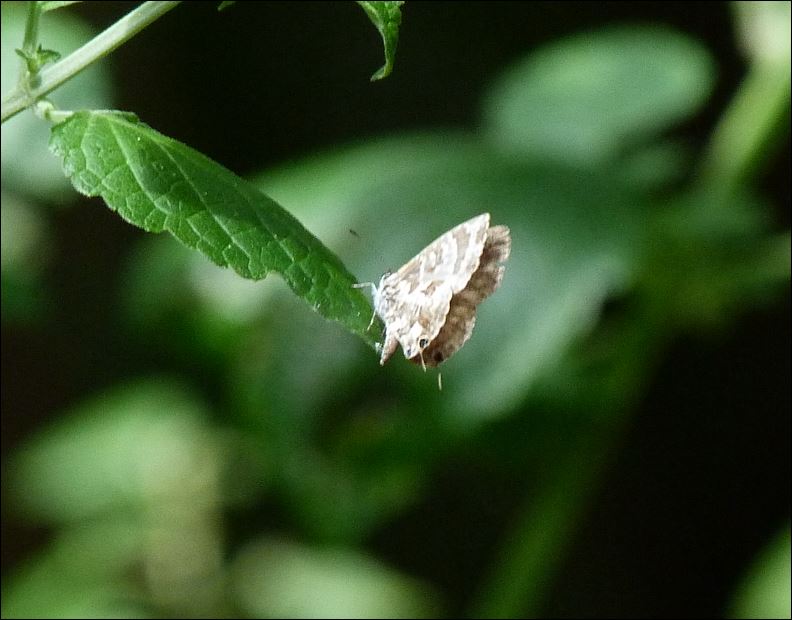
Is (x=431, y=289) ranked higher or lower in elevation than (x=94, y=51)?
lower

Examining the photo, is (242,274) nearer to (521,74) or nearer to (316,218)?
(316,218)

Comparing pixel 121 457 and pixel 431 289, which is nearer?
pixel 431 289

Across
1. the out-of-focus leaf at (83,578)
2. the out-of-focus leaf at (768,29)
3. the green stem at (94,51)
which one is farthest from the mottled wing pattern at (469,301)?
the out-of-focus leaf at (83,578)

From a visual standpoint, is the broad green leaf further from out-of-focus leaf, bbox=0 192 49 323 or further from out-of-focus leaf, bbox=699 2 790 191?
out-of-focus leaf, bbox=0 192 49 323

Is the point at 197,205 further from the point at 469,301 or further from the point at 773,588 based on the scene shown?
the point at 773,588

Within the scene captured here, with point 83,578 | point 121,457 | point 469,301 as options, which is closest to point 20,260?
point 121,457

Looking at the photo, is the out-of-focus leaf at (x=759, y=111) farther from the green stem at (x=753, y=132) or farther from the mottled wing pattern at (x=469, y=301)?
the mottled wing pattern at (x=469, y=301)

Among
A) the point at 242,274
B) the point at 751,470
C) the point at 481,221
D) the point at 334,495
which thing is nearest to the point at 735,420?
the point at 751,470

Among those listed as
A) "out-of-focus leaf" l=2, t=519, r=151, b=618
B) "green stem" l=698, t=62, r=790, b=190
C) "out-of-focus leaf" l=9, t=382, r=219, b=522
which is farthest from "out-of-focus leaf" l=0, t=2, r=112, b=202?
"green stem" l=698, t=62, r=790, b=190
